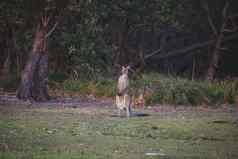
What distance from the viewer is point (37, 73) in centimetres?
2752

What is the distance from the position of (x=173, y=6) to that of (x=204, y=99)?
1081cm

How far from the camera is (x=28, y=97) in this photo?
26906 mm

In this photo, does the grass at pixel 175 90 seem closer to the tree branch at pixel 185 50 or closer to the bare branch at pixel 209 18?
the tree branch at pixel 185 50

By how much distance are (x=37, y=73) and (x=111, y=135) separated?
12051 millimetres

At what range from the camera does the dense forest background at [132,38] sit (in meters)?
34.3

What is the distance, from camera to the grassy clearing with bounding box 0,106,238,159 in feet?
41.9

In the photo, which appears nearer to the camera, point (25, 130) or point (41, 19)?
point (25, 130)

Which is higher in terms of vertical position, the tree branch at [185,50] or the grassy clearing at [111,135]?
the grassy clearing at [111,135]

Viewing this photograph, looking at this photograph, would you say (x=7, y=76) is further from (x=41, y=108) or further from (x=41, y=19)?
(x=41, y=108)

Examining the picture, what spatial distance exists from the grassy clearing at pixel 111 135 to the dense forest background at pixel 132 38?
993cm

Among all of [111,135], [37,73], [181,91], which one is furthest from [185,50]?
[111,135]

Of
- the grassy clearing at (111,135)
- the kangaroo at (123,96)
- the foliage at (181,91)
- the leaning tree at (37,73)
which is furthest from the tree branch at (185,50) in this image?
the kangaroo at (123,96)

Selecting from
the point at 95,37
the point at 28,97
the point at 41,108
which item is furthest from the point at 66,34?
the point at 41,108

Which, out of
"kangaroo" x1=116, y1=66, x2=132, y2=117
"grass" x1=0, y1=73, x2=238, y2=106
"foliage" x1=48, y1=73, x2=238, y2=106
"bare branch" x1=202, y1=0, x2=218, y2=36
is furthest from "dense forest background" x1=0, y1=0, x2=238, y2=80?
"kangaroo" x1=116, y1=66, x2=132, y2=117
